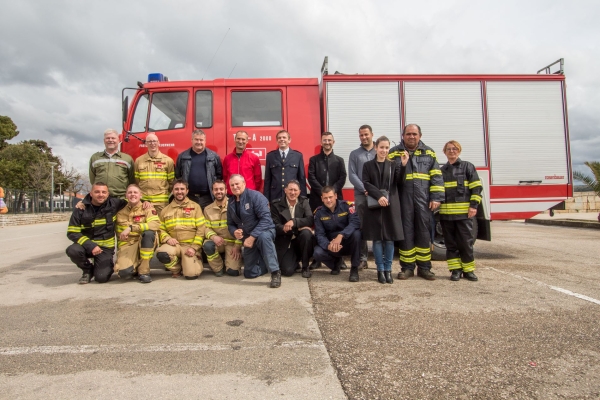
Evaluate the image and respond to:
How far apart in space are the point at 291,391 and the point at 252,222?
9.79ft

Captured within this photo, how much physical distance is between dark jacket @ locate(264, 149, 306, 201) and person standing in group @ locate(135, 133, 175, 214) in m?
1.42

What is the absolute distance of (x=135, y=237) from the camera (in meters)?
4.98

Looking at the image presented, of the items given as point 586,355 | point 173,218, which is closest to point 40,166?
point 173,218

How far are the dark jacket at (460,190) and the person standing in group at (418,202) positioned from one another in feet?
0.43

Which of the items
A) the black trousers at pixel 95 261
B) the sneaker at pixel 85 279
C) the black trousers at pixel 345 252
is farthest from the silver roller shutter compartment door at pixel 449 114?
the sneaker at pixel 85 279

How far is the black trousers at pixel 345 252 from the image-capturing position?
4754 millimetres

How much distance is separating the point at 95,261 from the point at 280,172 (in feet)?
8.57

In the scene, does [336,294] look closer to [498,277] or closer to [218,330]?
[218,330]

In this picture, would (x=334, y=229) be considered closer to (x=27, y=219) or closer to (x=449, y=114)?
(x=449, y=114)

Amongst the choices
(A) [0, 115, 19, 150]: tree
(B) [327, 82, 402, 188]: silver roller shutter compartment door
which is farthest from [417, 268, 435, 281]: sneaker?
(A) [0, 115, 19, 150]: tree

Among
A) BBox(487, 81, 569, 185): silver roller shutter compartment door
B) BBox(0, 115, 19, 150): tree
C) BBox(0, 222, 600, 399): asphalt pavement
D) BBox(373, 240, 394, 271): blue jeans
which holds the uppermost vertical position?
BBox(0, 115, 19, 150): tree

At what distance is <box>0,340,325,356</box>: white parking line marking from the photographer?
2.64 meters

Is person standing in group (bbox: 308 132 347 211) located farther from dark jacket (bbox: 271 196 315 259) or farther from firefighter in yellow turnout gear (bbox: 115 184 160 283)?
firefighter in yellow turnout gear (bbox: 115 184 160 283)

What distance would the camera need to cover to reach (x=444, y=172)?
4.90m
